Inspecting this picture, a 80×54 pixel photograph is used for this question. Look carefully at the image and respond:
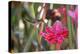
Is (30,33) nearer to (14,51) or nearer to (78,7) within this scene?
(14,51)

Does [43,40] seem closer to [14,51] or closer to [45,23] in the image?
[45,23]

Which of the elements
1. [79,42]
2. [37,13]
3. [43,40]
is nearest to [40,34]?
[43,40]

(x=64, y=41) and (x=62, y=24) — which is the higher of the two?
(x=62, y=24)

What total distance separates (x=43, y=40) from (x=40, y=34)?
5 cm

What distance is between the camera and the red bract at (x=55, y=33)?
132 centimetres

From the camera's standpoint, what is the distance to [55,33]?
1341 mm

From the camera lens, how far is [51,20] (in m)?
1.33

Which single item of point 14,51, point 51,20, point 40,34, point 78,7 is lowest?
point 14,51

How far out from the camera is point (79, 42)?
4.59 feet

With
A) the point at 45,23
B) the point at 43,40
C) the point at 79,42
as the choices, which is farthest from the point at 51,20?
the point at 79,42

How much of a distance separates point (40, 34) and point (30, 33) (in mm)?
80

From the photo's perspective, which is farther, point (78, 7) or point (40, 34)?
point (78, 7)

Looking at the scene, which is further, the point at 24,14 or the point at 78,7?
the point at 78,7

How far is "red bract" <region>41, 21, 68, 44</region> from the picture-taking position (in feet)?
4.33
